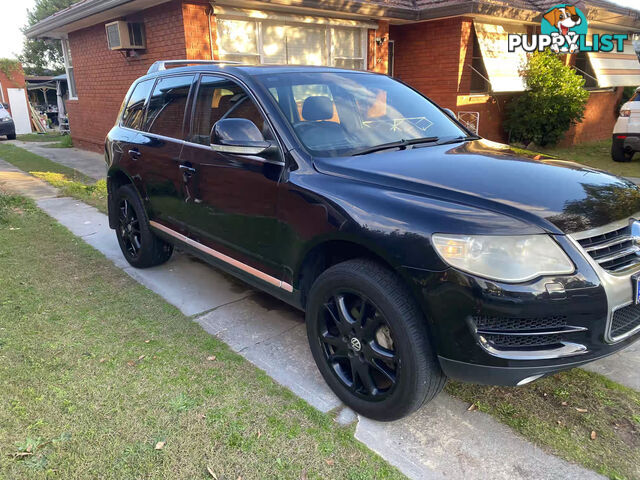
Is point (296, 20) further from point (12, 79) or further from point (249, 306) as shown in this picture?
point (12, 79)

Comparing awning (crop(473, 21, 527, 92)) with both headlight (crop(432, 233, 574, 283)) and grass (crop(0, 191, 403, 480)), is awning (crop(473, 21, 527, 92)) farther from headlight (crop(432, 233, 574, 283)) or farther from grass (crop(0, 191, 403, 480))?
headlight (crop(432, 233, 574, 283))

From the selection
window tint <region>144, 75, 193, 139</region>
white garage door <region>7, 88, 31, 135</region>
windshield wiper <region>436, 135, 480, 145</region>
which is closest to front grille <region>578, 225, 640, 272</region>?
windshield wiper <region>436, 135, 480, 145</region>

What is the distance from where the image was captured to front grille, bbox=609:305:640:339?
2244mm

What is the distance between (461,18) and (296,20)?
386 centimetres

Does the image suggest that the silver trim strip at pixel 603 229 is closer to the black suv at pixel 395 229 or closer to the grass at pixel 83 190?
the black suv at pixel 395 229

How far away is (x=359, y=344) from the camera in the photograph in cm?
258

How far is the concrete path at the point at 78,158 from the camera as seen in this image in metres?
10.9

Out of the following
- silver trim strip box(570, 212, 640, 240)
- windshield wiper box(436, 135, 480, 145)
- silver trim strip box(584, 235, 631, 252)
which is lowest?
silver trim strip box(584, 235, 631, 252)

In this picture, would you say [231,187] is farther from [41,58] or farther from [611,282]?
[41,58]

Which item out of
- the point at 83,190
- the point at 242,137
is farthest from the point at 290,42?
the point at 242,137

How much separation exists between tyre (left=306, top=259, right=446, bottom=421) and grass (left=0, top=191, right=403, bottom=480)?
249 millimetres

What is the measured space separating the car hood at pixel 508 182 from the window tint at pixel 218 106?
783 millimetres

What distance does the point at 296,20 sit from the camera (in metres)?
9.35

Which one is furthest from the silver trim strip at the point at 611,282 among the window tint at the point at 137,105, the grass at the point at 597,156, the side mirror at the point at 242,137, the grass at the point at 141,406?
the grass at the point at 597,156
